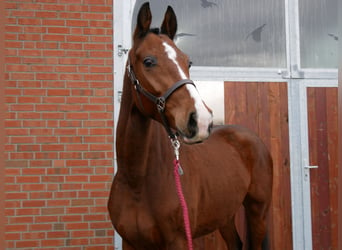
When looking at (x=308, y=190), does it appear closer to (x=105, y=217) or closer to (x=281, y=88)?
(x=281, y=88)

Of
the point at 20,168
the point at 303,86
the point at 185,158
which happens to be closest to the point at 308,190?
the point at 303,86

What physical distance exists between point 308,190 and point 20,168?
9.48 feet

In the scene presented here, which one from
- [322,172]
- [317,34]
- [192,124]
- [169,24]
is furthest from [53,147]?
[317,34]

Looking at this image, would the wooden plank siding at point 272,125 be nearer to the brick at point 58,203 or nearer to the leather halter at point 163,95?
the brick at point 58,203

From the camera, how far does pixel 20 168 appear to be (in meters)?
3.47

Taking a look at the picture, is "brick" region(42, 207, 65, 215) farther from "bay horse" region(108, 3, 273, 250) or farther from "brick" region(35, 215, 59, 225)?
"bay horse" region(108, 3, 273, 250)

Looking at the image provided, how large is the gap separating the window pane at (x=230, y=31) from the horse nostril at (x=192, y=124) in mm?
2412

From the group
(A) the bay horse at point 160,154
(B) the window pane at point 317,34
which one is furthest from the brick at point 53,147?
(B) the window pane at point 317,34

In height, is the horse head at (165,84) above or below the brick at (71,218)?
above

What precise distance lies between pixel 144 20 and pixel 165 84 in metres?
0.47

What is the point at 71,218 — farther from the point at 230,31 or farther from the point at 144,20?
the point at 230,31

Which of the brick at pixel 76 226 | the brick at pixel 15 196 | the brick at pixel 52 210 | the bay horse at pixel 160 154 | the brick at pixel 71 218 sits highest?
the bay horse at pixel 160 154

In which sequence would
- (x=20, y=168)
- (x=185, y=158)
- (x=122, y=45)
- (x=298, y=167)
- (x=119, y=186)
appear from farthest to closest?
(x=298, y=167)
(x=122, y=45)
(x=20, y=168)
(x=185, y=158)
(x=119, y=186)

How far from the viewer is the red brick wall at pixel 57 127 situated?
137 inches
